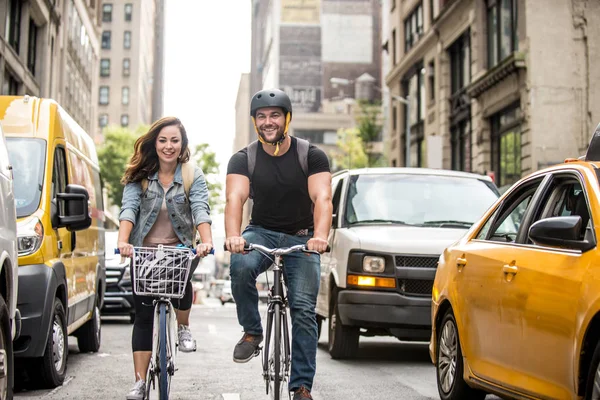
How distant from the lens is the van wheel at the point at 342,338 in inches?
412

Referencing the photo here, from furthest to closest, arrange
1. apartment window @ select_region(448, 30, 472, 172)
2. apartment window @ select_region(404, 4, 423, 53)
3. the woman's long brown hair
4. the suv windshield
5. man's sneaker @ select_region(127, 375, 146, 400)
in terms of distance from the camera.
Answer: apartment window @ select_region(404, 4, 423, 53) → apartment window @ select_region(448, 30, 472, 172) → the suv windshield → the woman's long brown hair → man's sneaker @ select_region(127, 375, 146, 400)

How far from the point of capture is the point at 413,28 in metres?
49.1

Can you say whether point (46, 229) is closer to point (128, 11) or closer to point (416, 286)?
point (416, 286)

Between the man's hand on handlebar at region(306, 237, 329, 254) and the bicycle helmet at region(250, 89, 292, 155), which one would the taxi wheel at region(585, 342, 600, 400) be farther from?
the bicycle helmet at region(250, 89, 292, 155)

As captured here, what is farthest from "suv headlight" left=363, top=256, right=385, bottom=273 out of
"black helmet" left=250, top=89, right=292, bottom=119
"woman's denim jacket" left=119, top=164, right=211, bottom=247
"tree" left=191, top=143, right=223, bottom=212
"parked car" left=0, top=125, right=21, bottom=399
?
"tree" left=191, top=143, right=223, bottom=212

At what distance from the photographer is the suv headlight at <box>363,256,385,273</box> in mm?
10180

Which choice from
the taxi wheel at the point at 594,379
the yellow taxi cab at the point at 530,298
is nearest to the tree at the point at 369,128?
the yellow taxi cab at the point at 530,298

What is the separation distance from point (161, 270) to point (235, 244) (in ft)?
1.53

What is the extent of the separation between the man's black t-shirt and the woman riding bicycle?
1.15 ft

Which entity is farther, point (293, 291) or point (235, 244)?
point (293, 291)

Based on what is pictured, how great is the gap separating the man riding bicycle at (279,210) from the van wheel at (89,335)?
17.6 feet

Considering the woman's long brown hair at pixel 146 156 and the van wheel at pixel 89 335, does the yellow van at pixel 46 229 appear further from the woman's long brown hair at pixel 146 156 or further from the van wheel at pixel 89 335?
the woman's long brown hair at pixel 146 156

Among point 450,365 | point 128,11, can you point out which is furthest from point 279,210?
point 128,11

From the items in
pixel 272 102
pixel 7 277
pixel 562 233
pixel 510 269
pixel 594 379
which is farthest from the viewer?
pixel 272 102
